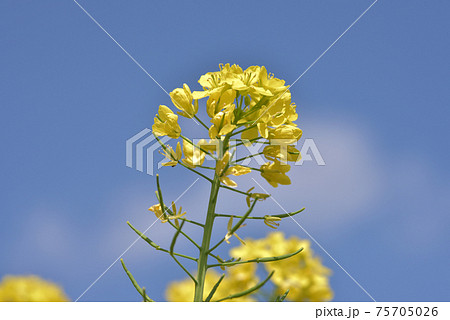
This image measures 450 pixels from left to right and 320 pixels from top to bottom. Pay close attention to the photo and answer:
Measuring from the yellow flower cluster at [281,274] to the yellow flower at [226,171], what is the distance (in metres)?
1.69

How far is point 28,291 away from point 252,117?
5.58ft

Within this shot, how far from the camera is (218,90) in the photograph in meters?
2.19

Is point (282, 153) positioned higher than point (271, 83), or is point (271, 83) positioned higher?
point (271, 83)

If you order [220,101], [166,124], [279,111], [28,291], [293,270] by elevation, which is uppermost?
[293,270]

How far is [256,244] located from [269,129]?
2223 mm

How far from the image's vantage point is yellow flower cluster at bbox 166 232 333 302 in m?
3.78

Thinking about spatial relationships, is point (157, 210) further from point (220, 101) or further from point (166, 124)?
point (220, 101)

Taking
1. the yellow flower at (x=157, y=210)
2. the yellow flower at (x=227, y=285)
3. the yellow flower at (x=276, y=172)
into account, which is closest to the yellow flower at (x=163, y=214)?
the yellow flower at (x=157, y=210)

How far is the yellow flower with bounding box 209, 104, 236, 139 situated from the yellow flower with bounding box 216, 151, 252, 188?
118 millimetres

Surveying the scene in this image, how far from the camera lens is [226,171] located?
6.65 ft

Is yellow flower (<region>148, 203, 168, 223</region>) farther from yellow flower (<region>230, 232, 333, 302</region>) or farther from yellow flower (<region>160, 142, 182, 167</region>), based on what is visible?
yellow flower (<region>230, 232, 333, 302</region>)

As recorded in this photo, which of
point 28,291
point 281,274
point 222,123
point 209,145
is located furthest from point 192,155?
point 281,274
